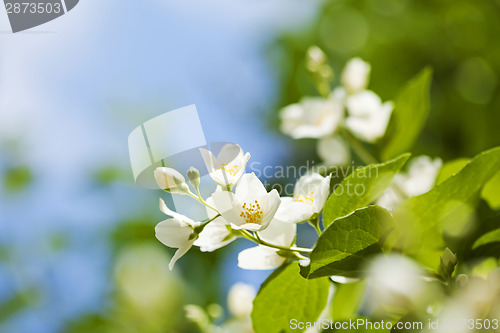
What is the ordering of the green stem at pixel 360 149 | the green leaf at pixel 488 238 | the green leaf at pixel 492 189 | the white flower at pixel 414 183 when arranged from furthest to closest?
the green stem at pixel 360 149 < the white flower at pixel 414 183 < the green leaf at pixel 492 189 < the green leaf at pixel 488 238

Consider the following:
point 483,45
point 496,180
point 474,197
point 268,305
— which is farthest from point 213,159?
point 483,45

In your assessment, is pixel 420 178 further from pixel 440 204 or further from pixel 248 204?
pixel 248 204

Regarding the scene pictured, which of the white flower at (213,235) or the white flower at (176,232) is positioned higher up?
the white flower at (176,232)

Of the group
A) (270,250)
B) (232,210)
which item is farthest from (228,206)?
(270,250)

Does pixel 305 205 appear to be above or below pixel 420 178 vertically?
above

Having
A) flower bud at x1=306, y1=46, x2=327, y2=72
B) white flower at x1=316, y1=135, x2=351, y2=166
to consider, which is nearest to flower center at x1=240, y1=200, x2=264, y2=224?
white flower at x1=316, y1=135, x2=351, y2=166

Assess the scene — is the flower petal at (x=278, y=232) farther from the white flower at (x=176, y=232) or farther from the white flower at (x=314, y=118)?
the white flower at (x=314, y=118)

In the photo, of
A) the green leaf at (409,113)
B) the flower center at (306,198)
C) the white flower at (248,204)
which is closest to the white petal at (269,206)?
the white flower at (248,204)
